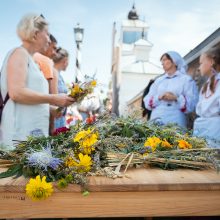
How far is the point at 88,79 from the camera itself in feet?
7.99

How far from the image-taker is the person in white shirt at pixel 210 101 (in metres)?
2.98

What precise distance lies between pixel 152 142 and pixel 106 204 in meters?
0.51

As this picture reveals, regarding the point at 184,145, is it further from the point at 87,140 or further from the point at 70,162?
the point at 70,162

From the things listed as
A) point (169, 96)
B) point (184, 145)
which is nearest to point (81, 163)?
point (184, 145)

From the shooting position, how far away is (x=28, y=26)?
2443mm

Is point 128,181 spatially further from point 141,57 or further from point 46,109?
point 141,57

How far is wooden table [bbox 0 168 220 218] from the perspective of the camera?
4.13 feet

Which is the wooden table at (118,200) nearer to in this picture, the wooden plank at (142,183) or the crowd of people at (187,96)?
the wooden plank at (142,183)

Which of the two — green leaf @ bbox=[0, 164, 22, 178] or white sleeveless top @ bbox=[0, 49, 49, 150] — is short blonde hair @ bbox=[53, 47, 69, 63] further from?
green leaf @ bbox=[0, 164, 22, 178]

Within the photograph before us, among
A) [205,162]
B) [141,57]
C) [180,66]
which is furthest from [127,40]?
[205,162]

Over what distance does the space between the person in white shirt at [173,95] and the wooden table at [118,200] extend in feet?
7.35

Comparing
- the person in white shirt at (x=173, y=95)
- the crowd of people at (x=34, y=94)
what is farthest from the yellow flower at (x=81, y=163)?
the person in white shirt at (x=173, y=95)

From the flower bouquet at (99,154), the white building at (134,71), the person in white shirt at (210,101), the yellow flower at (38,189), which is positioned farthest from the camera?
the white building at (134,71)

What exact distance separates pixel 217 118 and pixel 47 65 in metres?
1.51
